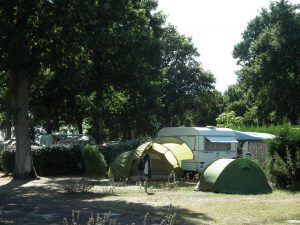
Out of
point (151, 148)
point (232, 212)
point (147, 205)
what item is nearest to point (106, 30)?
point (151, 148)

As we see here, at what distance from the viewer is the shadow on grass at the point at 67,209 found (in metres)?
11.2

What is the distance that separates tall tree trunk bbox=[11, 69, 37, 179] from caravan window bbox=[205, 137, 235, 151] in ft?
27.7

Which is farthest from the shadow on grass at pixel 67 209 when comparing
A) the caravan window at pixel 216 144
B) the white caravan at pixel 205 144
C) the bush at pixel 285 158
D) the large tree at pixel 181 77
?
the large tree at pixel 181 77

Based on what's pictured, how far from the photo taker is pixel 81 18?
834 inches

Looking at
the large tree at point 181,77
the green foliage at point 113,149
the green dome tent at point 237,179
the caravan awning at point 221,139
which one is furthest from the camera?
the large tree at point 181,77

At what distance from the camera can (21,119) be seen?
23.4 meters

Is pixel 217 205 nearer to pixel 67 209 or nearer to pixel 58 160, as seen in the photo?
pixel 67 209

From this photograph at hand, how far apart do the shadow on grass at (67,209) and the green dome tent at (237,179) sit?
384cm

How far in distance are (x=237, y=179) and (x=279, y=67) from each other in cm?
2474

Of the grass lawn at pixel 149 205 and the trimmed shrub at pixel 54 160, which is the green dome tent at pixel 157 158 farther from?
the trimmed shrub at pixel 54 160

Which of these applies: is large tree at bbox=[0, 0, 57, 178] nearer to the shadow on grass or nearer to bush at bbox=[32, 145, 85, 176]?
bush at bbox=[32, 145, 85, 176]

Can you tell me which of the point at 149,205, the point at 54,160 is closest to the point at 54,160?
the point at 54,160

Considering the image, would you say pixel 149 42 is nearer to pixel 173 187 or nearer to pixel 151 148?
pixel 151 148

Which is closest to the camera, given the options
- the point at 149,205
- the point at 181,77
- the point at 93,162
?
the point at 149,205
